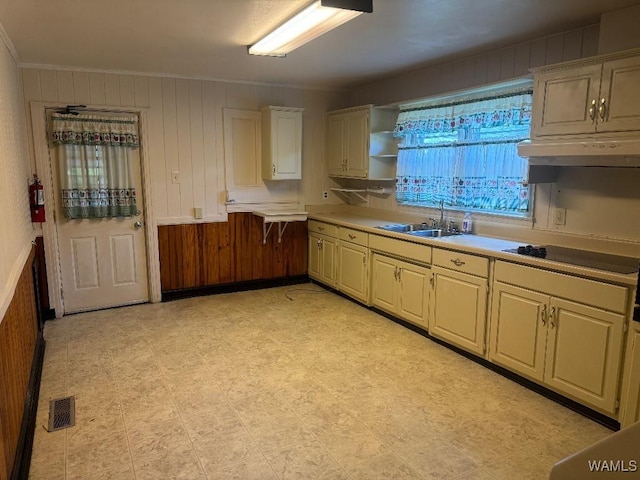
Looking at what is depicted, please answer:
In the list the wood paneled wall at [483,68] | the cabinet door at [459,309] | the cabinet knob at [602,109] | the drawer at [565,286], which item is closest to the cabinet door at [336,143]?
the wood paneled wall at [483,68]

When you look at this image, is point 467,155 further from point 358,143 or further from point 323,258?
point 323,258

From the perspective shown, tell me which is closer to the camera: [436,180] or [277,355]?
[277,355]

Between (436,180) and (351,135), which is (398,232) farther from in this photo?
(351,135)

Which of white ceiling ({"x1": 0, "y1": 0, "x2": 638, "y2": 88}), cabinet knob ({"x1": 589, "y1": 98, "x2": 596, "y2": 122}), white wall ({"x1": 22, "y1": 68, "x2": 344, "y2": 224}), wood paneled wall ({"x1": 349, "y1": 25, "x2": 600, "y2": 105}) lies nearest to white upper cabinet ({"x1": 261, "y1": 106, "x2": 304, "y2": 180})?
white wall ({"x1": 22, "y1": 68, "x2": 344, "y2": 224})

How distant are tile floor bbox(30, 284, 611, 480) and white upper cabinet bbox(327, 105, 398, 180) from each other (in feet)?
5.68

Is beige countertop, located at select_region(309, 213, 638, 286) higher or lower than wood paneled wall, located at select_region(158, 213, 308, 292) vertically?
Result: higher

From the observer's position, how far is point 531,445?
250cm

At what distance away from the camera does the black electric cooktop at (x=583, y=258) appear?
9.09ft

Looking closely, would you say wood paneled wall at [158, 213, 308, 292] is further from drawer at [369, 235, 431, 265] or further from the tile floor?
drawer at [369, 235, 431, 265]

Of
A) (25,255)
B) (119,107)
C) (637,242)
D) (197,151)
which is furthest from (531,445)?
(119,107)

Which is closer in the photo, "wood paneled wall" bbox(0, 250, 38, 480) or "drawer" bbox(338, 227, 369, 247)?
"wood paneled wall" bbox(0, 250, 38, 480)

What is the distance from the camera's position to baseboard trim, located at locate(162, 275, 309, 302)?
17.0 ft

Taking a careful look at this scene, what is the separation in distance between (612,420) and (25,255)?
3982 millimetres

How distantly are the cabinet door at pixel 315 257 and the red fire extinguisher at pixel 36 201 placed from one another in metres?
2.90
